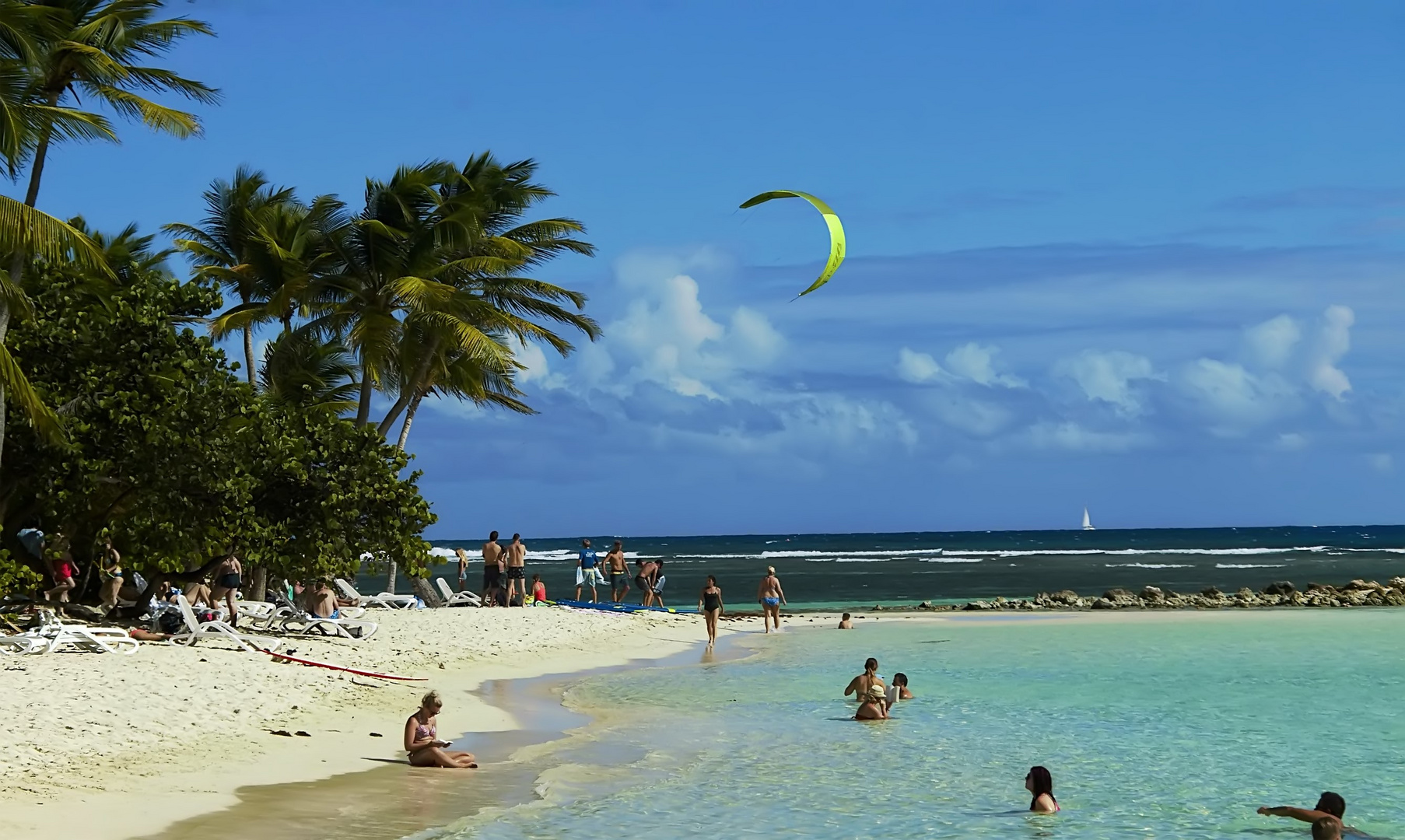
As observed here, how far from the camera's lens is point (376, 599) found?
27000 millimetres

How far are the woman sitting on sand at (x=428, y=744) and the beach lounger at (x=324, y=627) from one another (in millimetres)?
8159

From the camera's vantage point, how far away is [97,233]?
28.6 m

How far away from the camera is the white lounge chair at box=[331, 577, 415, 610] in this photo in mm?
26547

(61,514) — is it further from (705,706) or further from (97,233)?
(97,233)

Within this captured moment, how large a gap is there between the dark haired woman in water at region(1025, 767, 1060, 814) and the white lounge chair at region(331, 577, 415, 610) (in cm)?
1764

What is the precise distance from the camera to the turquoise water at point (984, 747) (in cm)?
1063

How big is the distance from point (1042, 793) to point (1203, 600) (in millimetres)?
27567

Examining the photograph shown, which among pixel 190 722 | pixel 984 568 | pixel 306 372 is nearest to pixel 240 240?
pixel 306 372

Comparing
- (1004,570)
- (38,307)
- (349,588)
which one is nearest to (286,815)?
(38,307)

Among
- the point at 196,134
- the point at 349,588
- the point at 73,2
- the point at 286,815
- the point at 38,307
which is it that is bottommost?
the point at 286,815

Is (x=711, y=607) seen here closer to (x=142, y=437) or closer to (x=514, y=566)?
(x=514, y=566)

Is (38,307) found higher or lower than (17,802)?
higher

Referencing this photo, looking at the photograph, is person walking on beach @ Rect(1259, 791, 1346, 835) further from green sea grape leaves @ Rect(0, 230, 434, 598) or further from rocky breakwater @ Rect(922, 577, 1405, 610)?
rocky breakwater @ Rect(922, 577, 1405, 610)

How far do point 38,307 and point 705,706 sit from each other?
33.4ft
